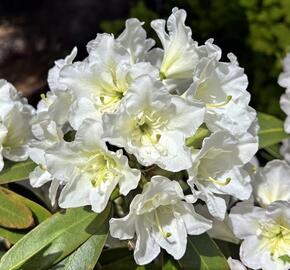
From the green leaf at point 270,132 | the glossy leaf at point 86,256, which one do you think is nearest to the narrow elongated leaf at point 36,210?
the glossy leaf at point 86,256

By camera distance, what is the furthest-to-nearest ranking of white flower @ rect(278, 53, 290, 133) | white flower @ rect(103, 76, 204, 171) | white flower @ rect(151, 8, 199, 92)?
white flower @ rect(278, 53, 290, 133)
white flower @ rect(151, 8, 199, 92)
white flower @ rect(103, 76, 204, 171)

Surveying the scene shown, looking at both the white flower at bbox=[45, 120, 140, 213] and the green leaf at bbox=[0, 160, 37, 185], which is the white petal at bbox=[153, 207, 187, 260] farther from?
the green leaf at bbox=[0, 160, 37, 185]

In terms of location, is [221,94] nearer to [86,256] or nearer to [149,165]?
[149,165]

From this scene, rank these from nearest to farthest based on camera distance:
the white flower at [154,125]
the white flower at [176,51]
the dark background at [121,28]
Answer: the white flower at [154,125] < the white flower at [176,51] < the dark background at [121,28]

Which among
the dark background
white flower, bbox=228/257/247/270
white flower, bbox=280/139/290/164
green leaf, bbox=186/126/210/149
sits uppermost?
green leaf, bbox=186/126/210/149

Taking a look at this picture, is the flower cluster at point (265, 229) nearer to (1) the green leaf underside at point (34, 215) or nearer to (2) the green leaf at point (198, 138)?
(2) the green leaf at point (198, 138)

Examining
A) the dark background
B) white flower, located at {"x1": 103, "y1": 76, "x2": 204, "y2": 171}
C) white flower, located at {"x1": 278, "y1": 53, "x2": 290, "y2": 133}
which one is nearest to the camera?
white flower, located at {"x1": 103, "y1": 76, "x2": 204, "y2": 171}

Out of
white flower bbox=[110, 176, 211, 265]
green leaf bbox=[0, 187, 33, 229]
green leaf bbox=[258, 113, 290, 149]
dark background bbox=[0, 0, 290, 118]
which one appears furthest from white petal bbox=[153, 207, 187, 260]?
dark background bbox=[0, 0, 290, 118]

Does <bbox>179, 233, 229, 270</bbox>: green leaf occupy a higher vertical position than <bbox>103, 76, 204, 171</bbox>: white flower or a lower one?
lower
